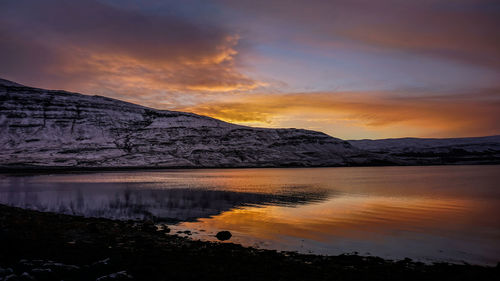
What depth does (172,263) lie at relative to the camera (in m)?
15.0

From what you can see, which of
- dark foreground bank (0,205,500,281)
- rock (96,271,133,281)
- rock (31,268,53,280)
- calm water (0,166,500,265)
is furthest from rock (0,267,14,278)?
calm water (0,166,500,265)

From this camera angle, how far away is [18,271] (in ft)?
38.7

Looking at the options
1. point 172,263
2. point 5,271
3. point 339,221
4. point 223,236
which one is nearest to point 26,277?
point 5,271

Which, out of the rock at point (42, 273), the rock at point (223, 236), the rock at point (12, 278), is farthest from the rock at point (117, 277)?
the rock at point (223, 236)

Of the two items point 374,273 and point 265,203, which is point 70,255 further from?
point 265,203

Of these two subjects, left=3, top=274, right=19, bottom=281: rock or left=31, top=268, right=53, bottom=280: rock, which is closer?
left=3, top=274, right=19, bottom=281: rock

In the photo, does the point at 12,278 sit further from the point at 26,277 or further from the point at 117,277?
the point at 117,277

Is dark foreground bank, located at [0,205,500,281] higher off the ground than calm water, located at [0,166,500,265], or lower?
higher

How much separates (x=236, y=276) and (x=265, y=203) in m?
28.8

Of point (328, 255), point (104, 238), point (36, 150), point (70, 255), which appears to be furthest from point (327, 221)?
point (36, 150)

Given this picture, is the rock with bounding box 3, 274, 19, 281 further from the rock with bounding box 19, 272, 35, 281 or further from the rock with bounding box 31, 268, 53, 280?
the rock with bounding box 31, 268, 53, 280

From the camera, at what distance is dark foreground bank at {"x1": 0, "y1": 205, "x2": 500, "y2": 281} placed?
1254 cm

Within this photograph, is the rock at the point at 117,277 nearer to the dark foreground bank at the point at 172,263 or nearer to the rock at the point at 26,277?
the dark foreground bank at the point at 172,263

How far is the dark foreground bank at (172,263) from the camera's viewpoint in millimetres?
12539
